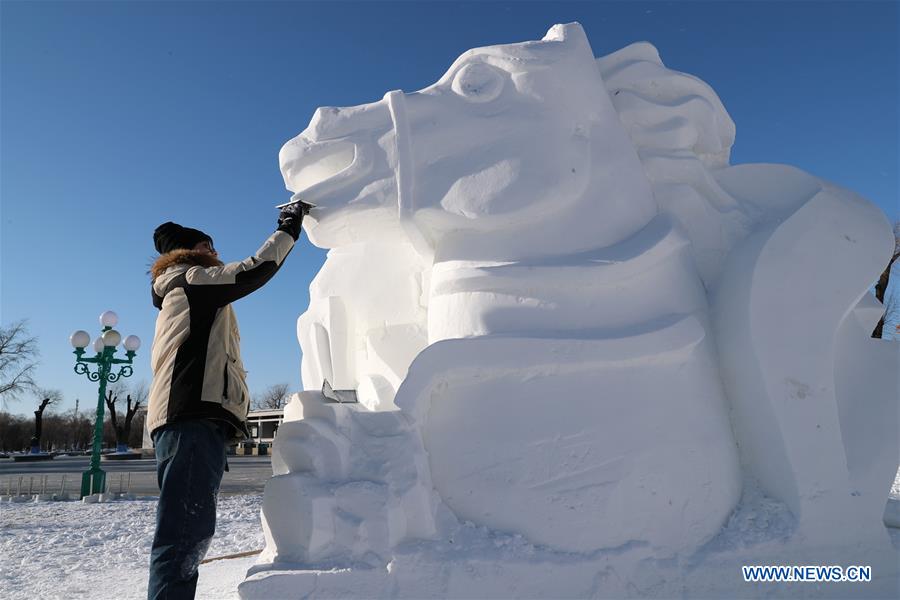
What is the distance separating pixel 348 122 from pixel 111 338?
1010 centimetres

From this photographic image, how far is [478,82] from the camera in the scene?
3.16 m

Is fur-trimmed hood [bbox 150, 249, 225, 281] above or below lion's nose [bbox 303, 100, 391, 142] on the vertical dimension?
below

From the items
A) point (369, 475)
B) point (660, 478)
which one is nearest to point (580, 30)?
point (660, 478)

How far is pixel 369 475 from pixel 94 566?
12.1 ft


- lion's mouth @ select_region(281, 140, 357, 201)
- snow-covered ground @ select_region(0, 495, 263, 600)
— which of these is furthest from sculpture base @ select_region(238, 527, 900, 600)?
lion's mouth @ select_region(281, 140, 357, 201)

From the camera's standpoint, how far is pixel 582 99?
3.17 m

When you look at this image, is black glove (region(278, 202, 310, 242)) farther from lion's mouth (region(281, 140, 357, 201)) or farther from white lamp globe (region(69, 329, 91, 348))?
white lamp globe (region(69, 329, 91, 348))

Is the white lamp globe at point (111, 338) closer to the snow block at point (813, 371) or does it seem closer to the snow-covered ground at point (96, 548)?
the snow-covered ground at point (96, 548)

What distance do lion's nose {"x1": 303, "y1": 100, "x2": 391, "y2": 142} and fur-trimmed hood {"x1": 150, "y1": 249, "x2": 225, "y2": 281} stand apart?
81 cm

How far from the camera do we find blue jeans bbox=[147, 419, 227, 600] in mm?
2188

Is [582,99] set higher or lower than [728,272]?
higher

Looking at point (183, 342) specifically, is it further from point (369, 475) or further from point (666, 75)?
point (666, 75)

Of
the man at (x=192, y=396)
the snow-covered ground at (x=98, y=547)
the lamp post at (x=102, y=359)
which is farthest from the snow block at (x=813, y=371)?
the lamp post at (x=102, y=359)

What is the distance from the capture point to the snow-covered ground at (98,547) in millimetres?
3861
